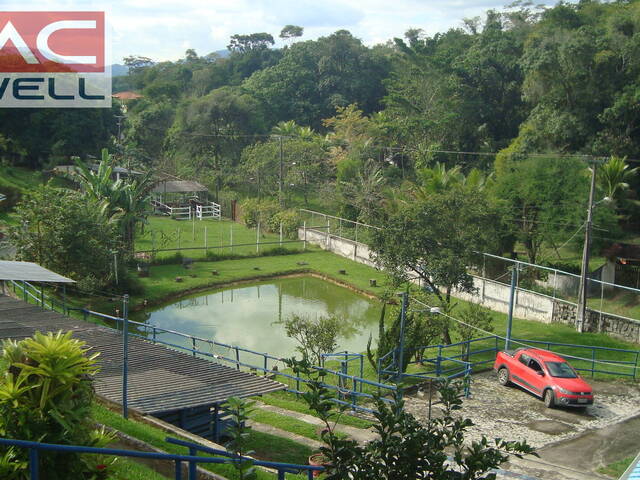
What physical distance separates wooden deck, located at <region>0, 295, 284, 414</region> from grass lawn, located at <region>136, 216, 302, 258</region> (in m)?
16.7

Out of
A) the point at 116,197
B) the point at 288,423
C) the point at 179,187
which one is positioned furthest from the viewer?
the point at 179,187

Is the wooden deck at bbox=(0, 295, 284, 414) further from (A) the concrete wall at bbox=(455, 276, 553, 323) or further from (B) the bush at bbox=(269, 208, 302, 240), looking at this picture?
(B) the bush at bbox=(269, 208, 302, 240)

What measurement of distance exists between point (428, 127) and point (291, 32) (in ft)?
231

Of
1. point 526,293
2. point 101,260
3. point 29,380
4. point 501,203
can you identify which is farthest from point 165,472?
point 501,203

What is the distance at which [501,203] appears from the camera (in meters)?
32.2

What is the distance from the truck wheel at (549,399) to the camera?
17.4 metres

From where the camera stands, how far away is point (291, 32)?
11281cm

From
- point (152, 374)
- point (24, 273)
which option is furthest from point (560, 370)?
point (24, 273)

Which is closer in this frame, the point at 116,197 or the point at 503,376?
the point at 503,376

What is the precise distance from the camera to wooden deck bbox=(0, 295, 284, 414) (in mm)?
12672

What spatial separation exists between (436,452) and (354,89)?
65.3m

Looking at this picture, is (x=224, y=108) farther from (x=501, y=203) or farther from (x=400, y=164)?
(x=501, y=203)

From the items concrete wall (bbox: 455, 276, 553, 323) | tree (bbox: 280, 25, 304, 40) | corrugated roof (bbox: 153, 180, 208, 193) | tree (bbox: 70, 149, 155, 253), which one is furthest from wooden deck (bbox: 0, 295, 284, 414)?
tree (bbox: 280, 25, 304, 40)

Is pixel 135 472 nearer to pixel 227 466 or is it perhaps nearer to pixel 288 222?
pixel 227 466
